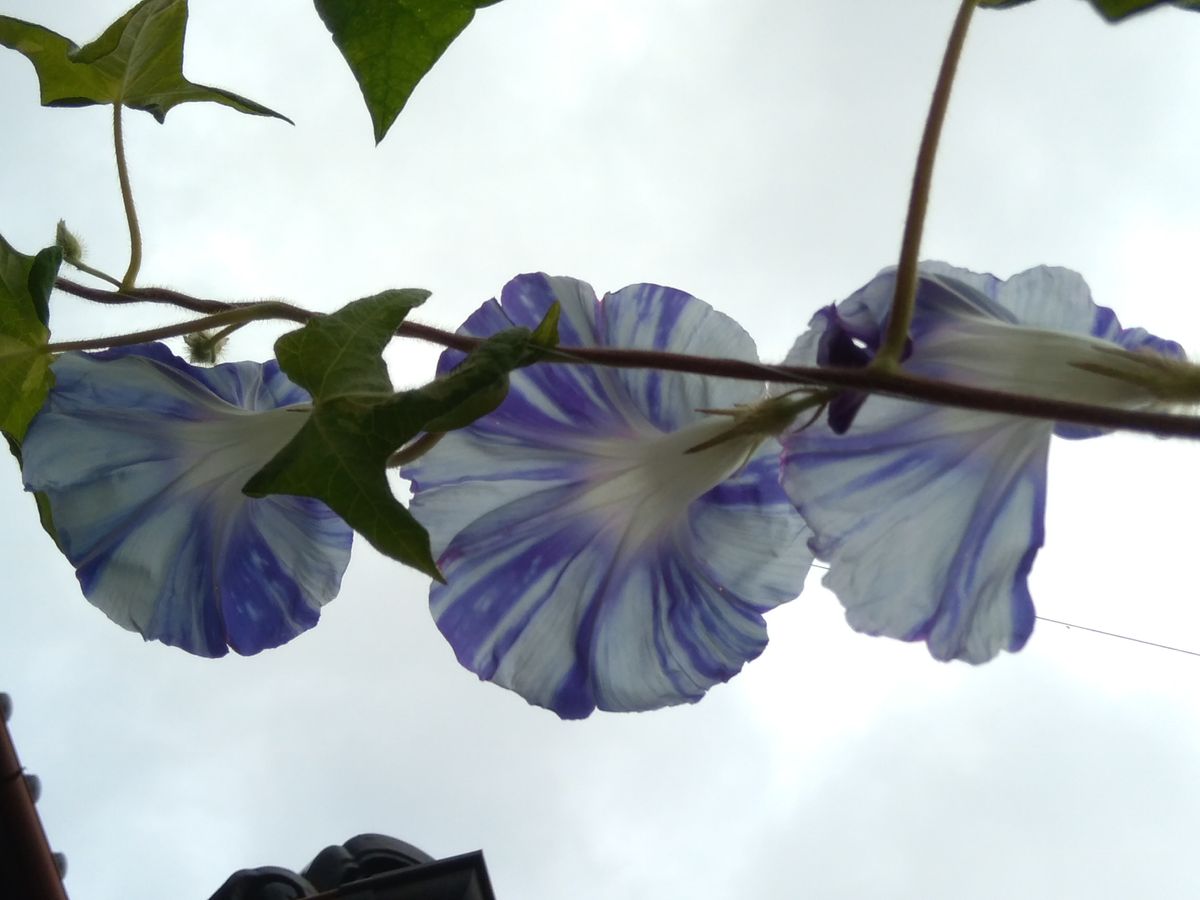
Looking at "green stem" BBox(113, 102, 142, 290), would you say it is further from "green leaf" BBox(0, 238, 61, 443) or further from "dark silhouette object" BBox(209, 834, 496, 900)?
"dark silhouette object" BBox(209, 834, 496, 900)

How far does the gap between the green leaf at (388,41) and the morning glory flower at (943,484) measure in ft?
0.65

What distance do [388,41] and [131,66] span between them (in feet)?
0.92

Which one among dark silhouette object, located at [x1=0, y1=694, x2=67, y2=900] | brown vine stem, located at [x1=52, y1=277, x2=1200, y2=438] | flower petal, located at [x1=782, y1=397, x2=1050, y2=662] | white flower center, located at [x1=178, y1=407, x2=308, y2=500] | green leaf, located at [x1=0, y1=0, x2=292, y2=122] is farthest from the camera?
dark silhouette object, located at [x1=0, y1=694, x2=67, y2=900]

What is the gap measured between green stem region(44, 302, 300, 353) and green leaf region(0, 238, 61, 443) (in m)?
0.06

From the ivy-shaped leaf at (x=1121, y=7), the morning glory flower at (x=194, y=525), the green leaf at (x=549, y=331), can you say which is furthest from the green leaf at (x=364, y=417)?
the ivy-shaped leaf at (x=1121, y=7)

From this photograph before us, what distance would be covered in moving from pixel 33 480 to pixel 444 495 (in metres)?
0.20

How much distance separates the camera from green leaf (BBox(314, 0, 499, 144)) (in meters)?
0.41

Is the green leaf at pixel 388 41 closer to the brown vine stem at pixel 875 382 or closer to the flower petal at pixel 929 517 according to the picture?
the brown vine stem at pixel 875 382

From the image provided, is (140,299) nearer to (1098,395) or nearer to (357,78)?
(357,78)

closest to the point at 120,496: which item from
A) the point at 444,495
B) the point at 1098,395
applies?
the point at 444,495

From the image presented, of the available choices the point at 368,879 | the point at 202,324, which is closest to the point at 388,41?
the point at 202,324

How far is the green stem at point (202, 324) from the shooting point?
16.9 inches

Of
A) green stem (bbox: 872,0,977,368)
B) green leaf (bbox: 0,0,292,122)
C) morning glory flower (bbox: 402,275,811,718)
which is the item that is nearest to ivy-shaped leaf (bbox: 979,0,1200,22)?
green stem (bbox: 872,0,977,368)

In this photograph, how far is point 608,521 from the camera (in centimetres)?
43
